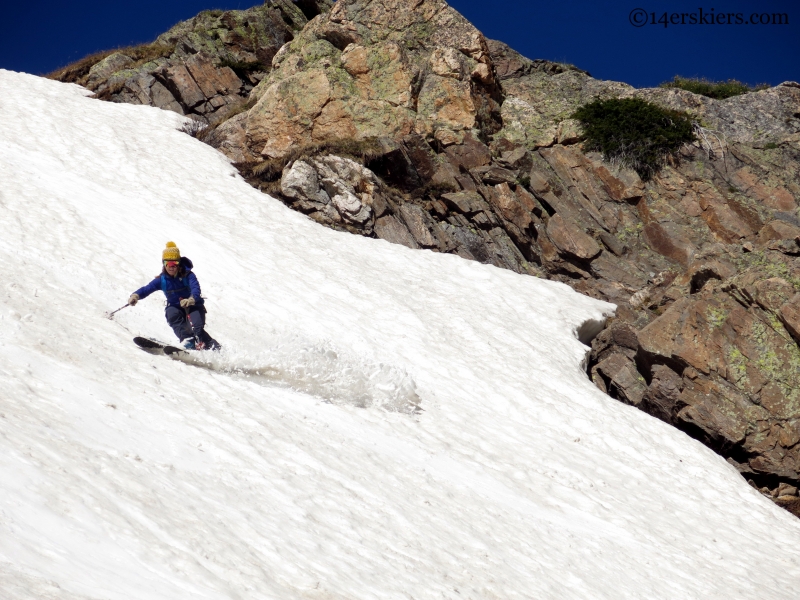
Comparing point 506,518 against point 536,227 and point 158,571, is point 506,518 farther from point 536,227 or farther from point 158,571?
point 536,227

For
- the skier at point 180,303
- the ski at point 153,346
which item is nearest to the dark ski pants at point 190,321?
the skier at point 180,303

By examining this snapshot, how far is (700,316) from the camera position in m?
16.8

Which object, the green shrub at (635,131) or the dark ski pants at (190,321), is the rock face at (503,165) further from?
the dark ski pants at (190,321)

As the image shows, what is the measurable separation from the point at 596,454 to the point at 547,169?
44.8 feet

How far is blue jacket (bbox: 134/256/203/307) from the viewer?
538 inches

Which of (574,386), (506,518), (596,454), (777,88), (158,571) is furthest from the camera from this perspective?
(777,88)

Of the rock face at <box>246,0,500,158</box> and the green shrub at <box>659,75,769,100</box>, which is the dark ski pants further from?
the green shrub at <box>659,75,769,100</box>

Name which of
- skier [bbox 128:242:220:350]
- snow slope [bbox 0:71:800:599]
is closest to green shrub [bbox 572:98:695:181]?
snow slope [bbox 0:71:800:599]

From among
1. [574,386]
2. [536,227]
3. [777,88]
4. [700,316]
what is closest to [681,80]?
[777,88]

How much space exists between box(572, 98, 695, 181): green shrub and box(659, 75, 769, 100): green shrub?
5.34 metres

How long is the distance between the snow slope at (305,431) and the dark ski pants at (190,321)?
369mm

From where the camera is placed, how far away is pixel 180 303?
13.7m

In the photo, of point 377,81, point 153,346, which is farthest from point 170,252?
point 377,81

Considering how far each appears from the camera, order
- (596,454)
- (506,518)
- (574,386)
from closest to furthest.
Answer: (506,518), (596,454), (574,386)
